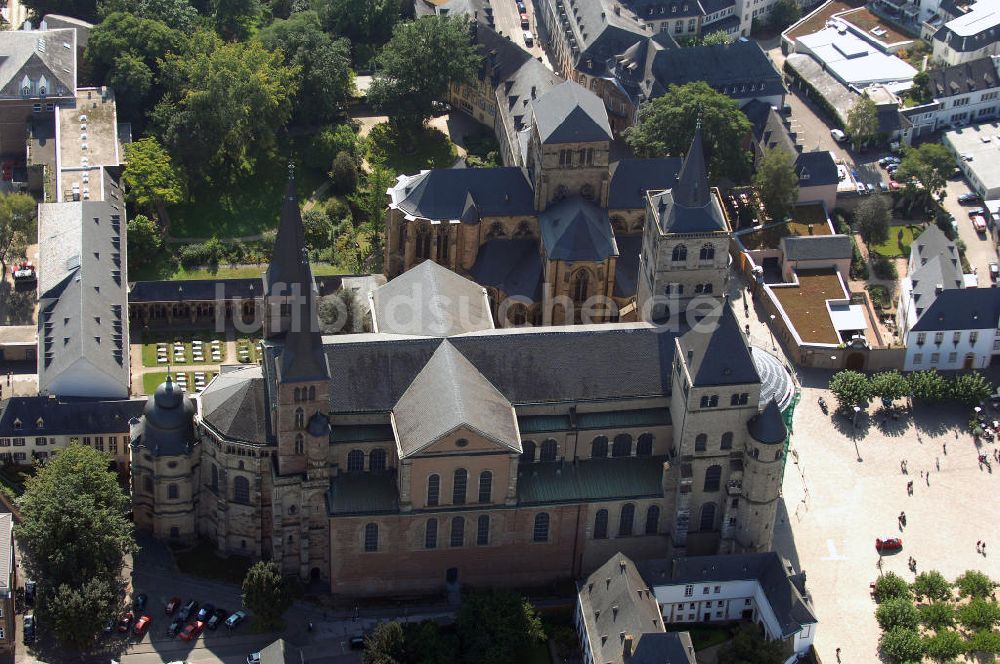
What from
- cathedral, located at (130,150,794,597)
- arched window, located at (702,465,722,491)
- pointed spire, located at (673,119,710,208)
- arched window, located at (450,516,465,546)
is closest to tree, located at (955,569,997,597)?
cathedral, located at (130,150,794,597)

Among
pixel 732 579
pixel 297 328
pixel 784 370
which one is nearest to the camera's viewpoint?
pixel 297 328

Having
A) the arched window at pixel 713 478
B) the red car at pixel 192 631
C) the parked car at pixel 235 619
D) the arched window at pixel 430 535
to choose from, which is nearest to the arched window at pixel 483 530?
the arched window at pixel 430 535

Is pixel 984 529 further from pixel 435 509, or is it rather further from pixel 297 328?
pixel 297 328

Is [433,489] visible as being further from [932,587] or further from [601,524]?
[932,587]

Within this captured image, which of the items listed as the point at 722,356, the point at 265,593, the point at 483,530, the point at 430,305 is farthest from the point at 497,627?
the point at 430,305

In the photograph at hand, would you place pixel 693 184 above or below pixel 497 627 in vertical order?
above

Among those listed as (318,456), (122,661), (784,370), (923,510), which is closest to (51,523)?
(122,661)
